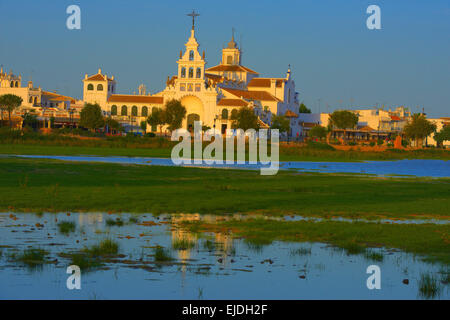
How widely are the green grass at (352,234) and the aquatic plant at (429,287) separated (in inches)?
78.8

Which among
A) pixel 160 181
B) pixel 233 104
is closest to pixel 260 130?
pixel 233 104

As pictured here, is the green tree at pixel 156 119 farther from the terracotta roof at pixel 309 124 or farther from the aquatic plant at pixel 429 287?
the aquatic plant at pixel 429 287

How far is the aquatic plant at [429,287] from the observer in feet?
46.0

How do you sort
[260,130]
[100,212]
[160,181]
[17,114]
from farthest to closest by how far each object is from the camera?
[17,114]
[260,130]
[160,181]
[100,212]

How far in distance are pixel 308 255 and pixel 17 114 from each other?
150m

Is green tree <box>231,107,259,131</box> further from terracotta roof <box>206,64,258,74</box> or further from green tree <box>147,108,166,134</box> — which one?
terracotta roof <box>206,64,258,74</box>

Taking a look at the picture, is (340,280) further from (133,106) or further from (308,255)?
(133,106)

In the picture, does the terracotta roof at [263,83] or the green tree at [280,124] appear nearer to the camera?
the green tree at [280,124]

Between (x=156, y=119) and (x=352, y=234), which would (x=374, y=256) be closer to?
(x=352, y=234)

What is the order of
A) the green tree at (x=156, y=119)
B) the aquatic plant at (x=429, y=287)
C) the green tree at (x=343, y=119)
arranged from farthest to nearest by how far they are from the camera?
the green tree at (x=343, y=119) < the green tree at (x=156, y=119) < the aquatic plant at (x=429, y=287)

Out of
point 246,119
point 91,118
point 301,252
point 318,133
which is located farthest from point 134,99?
point 301,252

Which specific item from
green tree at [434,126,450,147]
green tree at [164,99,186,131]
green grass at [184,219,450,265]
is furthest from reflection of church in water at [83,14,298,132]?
green grass at [184,219,450,265]

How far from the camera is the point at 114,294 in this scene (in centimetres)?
1343

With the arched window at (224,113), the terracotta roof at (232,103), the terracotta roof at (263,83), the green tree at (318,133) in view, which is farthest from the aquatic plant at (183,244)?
the terracotta roof at (263,83)
